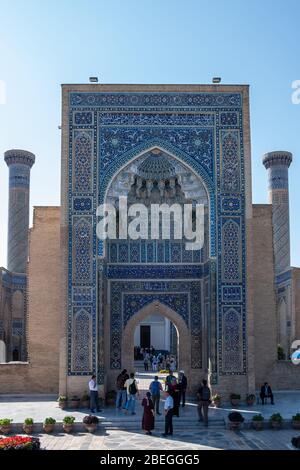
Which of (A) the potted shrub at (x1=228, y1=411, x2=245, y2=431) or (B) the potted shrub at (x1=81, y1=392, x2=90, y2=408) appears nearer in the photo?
(A) the potted shrub at (x1=228, y1=411, x2=245, y2=431)

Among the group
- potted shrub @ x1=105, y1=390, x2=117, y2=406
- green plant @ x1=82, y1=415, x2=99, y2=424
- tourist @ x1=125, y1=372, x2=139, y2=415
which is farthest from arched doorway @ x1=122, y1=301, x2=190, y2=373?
green plant @ x1=82, y1=415, x2=99, y2=424

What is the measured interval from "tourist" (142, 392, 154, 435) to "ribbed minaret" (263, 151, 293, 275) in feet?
46.2

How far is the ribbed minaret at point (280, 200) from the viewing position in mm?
22516

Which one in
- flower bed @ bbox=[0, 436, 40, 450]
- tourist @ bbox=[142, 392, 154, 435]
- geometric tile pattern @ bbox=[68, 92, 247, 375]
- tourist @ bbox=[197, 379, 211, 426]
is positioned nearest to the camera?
flower bed @ bbox=[0, 436, 40, 450]

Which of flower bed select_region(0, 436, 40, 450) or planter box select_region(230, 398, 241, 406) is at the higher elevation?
flower bed select_region(0, 436, 40, 450)

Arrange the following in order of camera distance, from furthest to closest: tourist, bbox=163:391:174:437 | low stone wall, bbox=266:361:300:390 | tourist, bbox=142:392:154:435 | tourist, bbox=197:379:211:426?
low stone wall, bbox=266:361:300:390 < tourist, bbox=197:379:211:426 < tourist, bbox=142:392:154:435 < tourist, bbox=163:391:174:437

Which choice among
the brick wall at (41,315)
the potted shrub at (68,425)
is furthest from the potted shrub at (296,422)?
the brick wall at (41,315)

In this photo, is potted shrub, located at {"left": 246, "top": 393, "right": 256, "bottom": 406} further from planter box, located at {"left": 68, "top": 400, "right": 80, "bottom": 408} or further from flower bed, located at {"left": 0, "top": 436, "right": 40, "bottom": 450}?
flower bed, located at {"left": 0, "top": 436, "right": 40, "bottom": 450}

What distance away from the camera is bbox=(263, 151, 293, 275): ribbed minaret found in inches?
886

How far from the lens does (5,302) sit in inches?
826

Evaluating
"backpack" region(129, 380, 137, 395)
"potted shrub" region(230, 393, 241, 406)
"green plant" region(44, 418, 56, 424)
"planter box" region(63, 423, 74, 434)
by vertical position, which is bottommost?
"planter box" region(63, 423, 74, 434)

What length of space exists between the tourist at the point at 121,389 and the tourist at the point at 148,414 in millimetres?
1657
